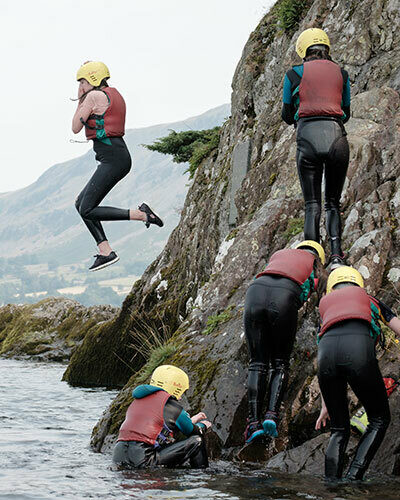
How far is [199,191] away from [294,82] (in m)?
10.7

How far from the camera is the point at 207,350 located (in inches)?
439

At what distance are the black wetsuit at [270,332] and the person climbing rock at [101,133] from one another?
1.49 meters

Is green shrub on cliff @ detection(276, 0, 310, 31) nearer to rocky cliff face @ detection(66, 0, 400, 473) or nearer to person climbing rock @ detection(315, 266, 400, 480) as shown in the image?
rocky cliff face @ detection(66, 0, 400, 473)

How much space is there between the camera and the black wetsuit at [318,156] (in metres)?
9.78

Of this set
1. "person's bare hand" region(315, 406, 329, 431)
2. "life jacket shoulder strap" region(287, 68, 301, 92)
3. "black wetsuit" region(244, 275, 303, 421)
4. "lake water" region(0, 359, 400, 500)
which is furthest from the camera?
"life jacket shoulder strap" region(287, 68, 301, 92)

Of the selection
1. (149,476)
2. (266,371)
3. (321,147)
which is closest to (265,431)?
(266,371)

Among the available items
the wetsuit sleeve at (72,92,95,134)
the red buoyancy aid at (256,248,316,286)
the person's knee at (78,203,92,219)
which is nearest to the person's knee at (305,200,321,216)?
the red buoyancy aid at (256,248,316,286)

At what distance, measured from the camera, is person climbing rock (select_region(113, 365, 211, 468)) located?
30.4 feet

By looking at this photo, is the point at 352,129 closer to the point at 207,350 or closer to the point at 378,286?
the point at 378,286

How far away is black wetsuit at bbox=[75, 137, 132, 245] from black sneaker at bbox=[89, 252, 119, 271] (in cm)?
41

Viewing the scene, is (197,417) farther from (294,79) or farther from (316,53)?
(316,53)

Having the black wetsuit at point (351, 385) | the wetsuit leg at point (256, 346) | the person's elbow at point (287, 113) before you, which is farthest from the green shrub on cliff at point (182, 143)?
the black wetsuit at point (351, 385)

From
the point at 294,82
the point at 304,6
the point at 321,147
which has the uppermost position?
the point at 304,6

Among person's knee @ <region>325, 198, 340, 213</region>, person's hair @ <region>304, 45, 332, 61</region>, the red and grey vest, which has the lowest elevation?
the red and grey vest
